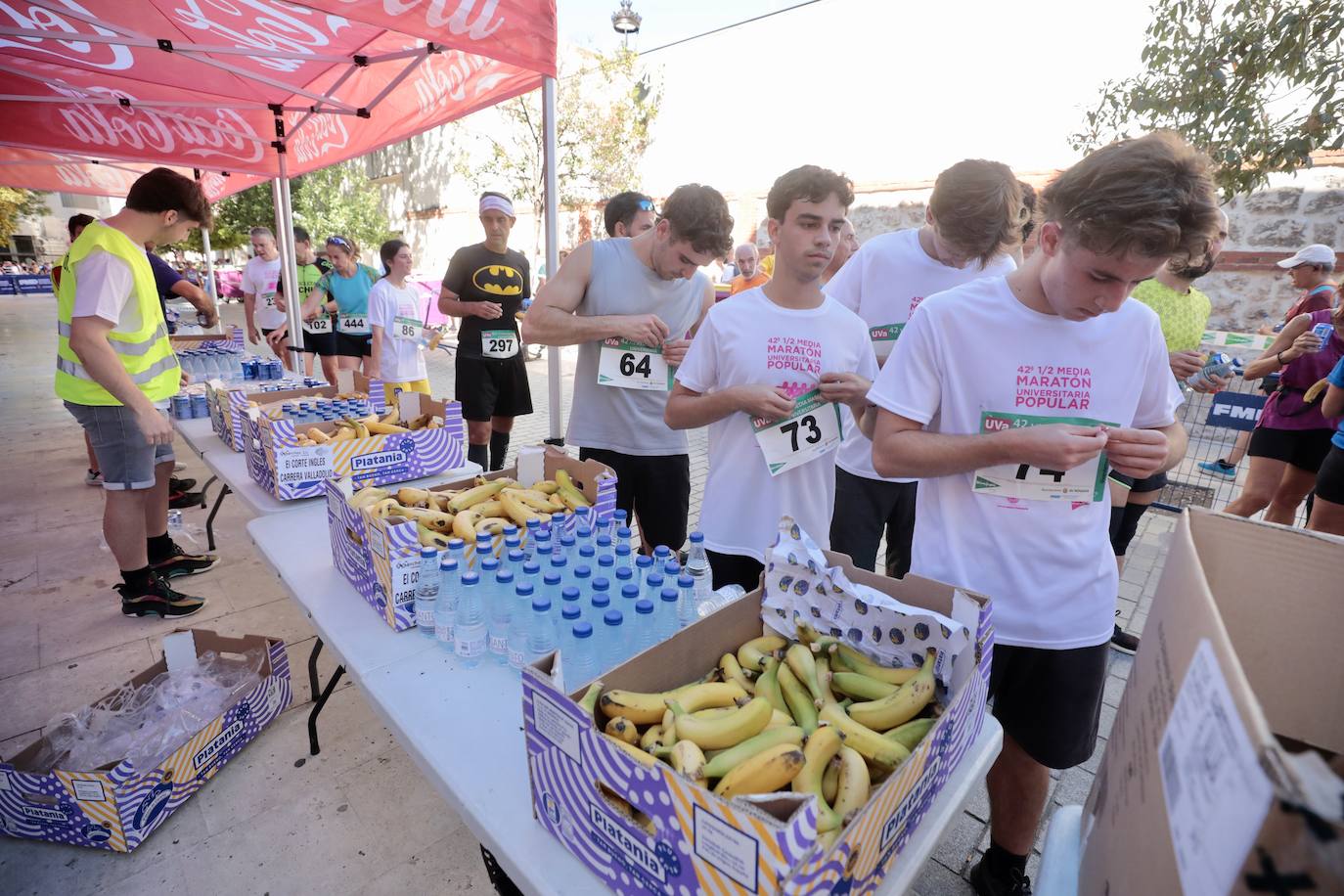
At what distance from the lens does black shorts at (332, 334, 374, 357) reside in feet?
22.4

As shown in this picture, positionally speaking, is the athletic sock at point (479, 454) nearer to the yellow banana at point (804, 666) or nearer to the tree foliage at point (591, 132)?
the yellow banana at point (804, 666)

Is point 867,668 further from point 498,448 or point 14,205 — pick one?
point 14,205

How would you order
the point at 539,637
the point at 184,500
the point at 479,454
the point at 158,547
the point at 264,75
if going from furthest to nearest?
1. the point at 184,500
2. the point at 479,454
3. the point at 264,75
4. the point at 158,547
5. the point at 539,637

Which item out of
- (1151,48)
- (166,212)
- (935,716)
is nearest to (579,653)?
(935,716)

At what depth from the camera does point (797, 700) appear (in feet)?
4.24

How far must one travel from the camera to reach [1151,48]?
14.6ft

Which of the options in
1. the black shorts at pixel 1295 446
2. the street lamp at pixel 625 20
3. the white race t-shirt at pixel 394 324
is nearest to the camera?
the black shorts at pixel 1295 446

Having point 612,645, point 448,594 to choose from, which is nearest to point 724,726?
point 612,645

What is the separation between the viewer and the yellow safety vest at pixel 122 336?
280 cm

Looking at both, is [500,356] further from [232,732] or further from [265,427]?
[232,732]

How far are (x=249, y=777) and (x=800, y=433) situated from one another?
97.4 inches

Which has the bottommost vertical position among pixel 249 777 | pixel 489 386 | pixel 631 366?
pixel 249 777

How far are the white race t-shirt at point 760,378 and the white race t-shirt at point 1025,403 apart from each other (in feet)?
1.55

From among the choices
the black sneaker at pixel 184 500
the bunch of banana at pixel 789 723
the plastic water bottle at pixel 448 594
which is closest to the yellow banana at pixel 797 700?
the bunch of banana at pixel 789 723
